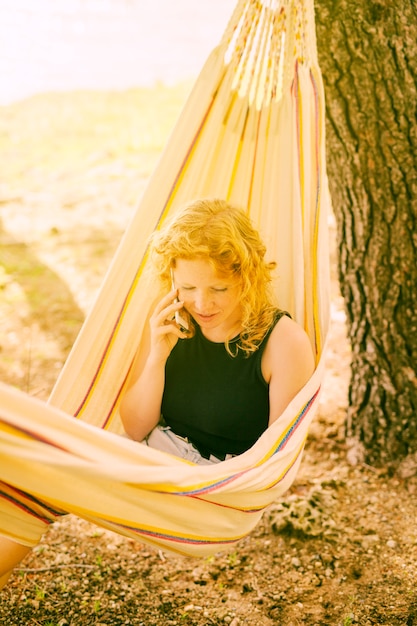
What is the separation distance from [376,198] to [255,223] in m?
0.41

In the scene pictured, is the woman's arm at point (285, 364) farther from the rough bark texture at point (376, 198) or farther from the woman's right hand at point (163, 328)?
the rough bark texture at point (376, 198)

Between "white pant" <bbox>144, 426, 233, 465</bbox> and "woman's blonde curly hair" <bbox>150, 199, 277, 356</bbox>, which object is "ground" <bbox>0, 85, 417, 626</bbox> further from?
"woman's blonde curly hair" <bbox>150, 199, 277, 356</bbox>

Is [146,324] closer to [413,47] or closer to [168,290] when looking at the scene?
[168,290]

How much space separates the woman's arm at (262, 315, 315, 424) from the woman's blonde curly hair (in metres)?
0.04

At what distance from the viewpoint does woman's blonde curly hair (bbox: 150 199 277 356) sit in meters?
1.64

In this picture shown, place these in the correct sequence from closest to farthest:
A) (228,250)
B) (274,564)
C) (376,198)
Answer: (228,250), (274,564), (376,198)

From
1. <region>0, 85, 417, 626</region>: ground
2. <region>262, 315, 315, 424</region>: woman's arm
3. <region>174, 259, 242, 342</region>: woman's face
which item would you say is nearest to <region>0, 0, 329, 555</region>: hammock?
<region>262, 315, 315, 424</region>: woman's arm

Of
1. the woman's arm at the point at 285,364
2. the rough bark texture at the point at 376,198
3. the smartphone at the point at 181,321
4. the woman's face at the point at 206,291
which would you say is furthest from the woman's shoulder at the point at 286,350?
the rough bark texture at the point at 376,198

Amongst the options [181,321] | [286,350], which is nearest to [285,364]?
[286,350]

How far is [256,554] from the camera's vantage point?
2023mm

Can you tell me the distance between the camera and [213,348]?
5.83 feet

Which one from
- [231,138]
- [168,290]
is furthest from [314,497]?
[231,138]

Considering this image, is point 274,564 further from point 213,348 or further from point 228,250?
point 228,250

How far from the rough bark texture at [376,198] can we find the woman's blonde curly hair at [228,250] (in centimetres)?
54
